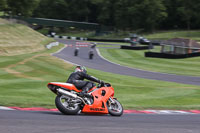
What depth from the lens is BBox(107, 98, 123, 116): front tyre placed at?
10.7 meters

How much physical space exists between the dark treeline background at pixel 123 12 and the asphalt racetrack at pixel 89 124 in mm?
67842

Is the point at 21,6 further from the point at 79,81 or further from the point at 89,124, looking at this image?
the point at 89,124

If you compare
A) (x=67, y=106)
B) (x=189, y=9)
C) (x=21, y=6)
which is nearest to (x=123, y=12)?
(x=189, y=9)

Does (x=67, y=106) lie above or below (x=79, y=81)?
below

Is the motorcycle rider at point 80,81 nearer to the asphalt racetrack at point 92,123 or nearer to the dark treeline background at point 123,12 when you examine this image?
the asphalt racetrack at point 92,123

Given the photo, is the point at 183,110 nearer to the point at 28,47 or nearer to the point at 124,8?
the point at 28,47

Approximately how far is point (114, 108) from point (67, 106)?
1.64 meters

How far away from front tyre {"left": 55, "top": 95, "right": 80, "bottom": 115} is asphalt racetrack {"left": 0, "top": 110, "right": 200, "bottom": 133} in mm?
Answer: 229

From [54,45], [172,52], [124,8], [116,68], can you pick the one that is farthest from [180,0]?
[116,68]

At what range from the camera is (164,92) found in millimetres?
17453

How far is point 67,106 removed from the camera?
33.3 ft

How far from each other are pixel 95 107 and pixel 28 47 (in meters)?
37.8

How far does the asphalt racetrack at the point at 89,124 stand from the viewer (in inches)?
309

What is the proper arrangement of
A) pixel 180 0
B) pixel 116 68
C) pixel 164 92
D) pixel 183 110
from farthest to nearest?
pixel 180 0 → pixel 116 68 → pixel 164 92 → pixel 183 110
